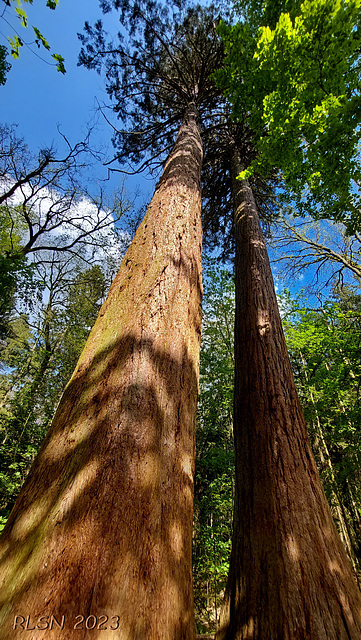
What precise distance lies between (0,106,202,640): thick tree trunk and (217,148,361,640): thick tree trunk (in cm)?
100

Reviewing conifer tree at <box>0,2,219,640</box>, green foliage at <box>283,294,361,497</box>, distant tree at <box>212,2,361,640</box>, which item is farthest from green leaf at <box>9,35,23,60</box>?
green foliage at <box>283,294,361,497</box>

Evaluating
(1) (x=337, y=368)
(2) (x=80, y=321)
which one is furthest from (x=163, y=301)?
(2) (x=80, y=321)

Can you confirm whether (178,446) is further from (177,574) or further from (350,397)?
(350,397)

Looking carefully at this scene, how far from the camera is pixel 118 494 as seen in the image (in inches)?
33.0

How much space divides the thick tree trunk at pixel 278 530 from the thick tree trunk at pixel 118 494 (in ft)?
3.26

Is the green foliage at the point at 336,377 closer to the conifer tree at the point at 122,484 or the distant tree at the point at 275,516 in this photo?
the distant tree at the point at 275,516

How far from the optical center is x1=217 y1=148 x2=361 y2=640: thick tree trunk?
1399 mm

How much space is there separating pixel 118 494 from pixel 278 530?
1.45 meters

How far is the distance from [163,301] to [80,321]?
11531mm

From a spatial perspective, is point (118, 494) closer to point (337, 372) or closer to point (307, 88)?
point (307, 88)

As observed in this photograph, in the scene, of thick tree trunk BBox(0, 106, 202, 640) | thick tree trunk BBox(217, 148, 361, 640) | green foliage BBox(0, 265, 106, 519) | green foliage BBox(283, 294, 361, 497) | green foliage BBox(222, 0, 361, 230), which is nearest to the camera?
thick tree trunk BBox(0, 106, 202, 640)

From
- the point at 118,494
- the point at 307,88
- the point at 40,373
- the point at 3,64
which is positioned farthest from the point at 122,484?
the point at 3,64

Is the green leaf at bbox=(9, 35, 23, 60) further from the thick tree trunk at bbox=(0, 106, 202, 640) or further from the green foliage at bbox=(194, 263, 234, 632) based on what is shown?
the green foliage at bbox=(194, 263, 234, 632)

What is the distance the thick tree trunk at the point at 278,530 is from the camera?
1399mm
